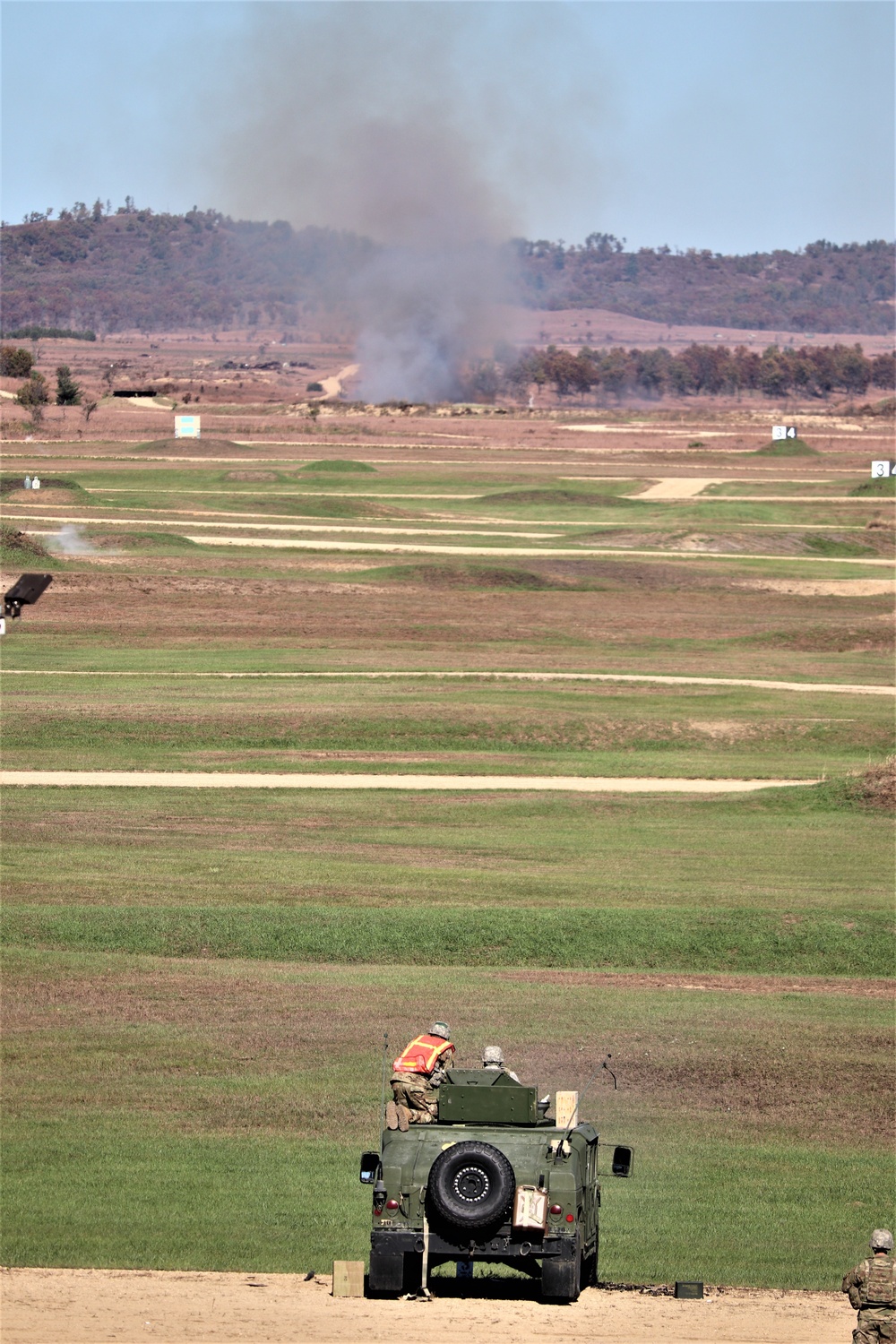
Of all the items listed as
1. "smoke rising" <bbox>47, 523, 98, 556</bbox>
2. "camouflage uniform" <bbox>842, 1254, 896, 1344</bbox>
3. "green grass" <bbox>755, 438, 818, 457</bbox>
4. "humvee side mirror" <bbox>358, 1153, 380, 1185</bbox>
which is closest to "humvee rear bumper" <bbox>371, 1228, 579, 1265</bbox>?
"humvee side mirror" <bbox>358, 1153, 380, 1185</bbox>

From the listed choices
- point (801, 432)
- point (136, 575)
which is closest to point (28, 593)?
point (136, 575)

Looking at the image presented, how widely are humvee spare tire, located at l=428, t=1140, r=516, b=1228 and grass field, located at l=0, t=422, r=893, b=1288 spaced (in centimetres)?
267

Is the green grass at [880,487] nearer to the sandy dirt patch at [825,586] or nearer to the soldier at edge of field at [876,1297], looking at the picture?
the sandy dirt patch at [825,586]

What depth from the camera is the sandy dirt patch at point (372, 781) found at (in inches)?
1363

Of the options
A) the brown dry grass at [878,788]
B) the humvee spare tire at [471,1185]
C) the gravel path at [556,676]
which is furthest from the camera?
the gravel path at [556,676]

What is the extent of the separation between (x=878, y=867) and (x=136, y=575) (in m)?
35.8

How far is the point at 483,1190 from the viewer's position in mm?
11586

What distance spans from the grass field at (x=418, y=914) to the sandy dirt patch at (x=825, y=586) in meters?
4.02

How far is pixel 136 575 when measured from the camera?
2381 inches

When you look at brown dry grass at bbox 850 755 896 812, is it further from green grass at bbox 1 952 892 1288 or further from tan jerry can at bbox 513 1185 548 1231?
tan jerry can at bbox 513 1185 548 1231

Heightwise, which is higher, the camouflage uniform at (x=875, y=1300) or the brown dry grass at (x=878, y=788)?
the camouflage uniform at (x=875, y=1300)


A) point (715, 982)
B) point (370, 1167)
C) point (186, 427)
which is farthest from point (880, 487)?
point (370, 1167)

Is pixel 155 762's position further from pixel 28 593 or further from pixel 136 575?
pixel 136 575

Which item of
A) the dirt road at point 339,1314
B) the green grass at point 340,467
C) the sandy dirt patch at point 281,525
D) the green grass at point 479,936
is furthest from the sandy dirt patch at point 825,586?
the dirt road at point 339,1314
